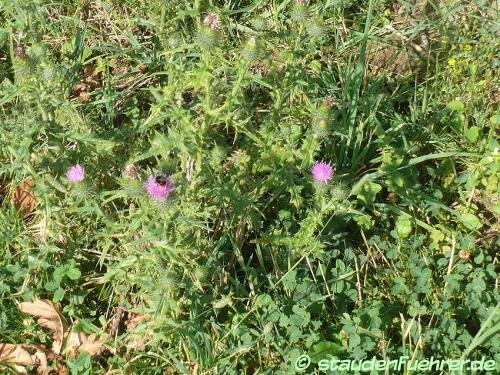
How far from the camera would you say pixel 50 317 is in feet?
9.58

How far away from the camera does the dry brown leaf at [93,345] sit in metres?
2.86

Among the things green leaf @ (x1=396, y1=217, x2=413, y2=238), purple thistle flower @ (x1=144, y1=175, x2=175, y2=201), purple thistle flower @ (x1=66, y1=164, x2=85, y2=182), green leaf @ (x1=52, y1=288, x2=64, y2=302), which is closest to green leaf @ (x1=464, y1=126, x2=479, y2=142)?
green leaf @ (x1=396, y1=217, x2=413, y2=238)

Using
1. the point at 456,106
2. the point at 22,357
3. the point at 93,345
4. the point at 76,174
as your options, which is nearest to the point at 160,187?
the point at 76,174

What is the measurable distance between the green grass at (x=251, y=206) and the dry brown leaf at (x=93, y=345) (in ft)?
0.06

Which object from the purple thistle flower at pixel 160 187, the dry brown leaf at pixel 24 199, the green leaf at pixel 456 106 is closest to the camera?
the purple thistle flower at pixel 160 187

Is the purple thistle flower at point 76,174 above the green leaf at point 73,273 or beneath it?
above

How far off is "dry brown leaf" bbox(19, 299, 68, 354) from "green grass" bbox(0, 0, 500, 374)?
0.03 metres

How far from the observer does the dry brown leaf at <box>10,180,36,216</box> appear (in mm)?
3281

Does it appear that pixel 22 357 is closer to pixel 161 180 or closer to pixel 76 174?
pixel 76 174

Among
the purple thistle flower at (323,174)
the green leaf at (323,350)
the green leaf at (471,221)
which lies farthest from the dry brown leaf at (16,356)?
the green leaf at (471,221)

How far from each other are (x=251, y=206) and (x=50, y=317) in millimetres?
990

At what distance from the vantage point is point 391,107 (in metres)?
3.46

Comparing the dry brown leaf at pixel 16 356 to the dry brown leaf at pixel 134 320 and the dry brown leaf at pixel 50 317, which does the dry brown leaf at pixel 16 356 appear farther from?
the dry brown leaf at pixel 134 320

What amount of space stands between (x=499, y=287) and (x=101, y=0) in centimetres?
265
